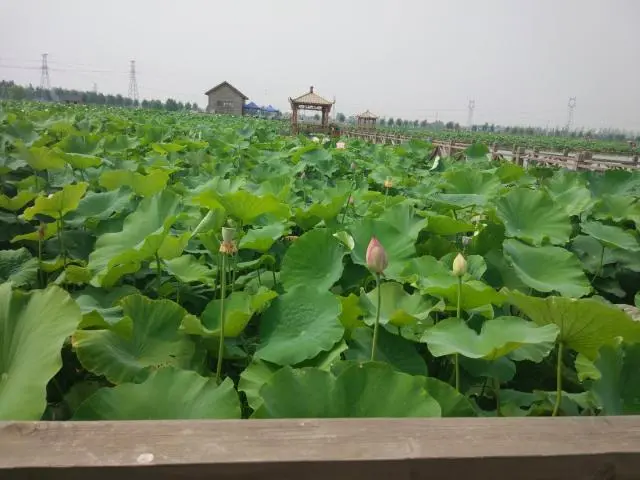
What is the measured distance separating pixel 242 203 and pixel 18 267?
2.23 feet

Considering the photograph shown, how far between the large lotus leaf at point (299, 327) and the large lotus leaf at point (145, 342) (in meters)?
0.16

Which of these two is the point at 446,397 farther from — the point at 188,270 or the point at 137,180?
the point at 137,180

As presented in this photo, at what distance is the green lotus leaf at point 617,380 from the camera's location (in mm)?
749

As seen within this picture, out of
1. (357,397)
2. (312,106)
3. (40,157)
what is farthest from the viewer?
(312,106)

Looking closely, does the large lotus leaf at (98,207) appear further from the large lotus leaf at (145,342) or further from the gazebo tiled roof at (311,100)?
the gazebo tiled roof at (311,100)

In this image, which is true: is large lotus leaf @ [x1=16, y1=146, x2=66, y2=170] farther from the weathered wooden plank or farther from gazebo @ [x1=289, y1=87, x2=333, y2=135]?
gazebo @ [x1=289, y1=87, x2=333, y2=135]

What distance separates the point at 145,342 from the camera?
948 millimetres

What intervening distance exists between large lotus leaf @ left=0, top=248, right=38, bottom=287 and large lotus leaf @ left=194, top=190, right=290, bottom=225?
511mm

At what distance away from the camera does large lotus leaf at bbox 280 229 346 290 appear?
1.25 metres

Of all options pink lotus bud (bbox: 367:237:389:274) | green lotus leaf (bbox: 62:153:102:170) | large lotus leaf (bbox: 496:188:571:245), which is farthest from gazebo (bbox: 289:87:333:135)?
pink lotus bud (bbox: 367:237:389:274)

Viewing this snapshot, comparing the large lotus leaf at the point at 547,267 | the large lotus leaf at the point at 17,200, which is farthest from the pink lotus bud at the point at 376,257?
the large lotus leaf at the point at 17,200

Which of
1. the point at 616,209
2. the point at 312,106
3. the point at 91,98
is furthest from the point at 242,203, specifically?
the point at 91,98

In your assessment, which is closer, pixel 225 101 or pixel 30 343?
pixel 30 343

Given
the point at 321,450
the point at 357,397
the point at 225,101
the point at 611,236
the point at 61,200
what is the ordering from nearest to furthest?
the point at 321,450, the point at 357,397, the point at 61,200, the point at 611,236, the point at 225,101
